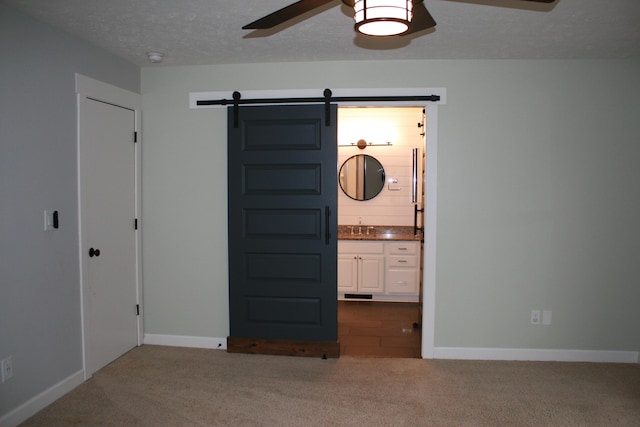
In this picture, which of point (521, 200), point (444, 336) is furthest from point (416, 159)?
point (444, 336)

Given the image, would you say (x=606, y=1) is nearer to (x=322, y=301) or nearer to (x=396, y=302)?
→ (x=322, y=301)

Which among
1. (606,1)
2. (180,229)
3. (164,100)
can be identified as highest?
(606,1)

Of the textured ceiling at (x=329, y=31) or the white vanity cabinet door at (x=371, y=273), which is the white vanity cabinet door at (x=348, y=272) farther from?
the textured ceiling at (x=329, y=31)

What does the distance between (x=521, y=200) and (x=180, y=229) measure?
2.85 metres

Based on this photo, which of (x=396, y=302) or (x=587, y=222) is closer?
(x=587, y=222)

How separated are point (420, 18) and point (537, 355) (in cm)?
295

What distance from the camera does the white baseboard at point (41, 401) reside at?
8.53 feet

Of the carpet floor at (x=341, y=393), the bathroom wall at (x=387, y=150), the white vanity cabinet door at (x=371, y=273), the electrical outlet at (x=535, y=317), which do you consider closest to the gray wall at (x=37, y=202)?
the carpet floor at (x=341, y=393)

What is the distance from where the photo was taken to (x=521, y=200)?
3.63m

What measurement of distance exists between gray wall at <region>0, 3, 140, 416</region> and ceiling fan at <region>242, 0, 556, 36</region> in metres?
1.65

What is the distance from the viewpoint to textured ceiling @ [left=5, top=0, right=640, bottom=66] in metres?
2.54

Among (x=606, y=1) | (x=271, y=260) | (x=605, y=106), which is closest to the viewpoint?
(x=606, y=1)

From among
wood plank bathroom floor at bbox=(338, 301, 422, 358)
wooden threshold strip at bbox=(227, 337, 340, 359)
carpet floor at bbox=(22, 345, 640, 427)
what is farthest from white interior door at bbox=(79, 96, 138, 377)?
wood plank bathroom floor at bbox=(338, 301, 422, 358)

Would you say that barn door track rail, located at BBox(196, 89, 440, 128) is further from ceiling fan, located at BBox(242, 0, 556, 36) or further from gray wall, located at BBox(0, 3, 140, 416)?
ceiling fan, located at BBox(242, 0, 556, 36)
